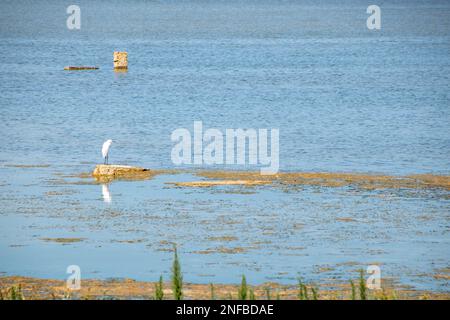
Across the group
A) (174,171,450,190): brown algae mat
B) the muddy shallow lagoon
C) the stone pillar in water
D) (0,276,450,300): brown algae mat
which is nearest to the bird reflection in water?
the muddy shallow lagoon

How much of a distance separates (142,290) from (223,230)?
5614 mm

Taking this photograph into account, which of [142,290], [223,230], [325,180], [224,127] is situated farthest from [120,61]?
[142,290]

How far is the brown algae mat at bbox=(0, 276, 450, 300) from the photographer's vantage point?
1972cm

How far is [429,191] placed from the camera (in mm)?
31344

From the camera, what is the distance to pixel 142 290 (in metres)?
20.6

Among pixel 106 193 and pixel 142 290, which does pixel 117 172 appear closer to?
pixel 106 193

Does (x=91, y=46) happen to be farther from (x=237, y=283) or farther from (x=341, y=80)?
(x=237, y=283)

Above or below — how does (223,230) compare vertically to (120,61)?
below

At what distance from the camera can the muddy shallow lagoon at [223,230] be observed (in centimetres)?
2233

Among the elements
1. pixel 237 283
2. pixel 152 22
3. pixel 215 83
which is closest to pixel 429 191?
pixel 237 283

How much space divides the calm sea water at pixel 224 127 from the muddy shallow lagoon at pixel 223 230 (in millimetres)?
70

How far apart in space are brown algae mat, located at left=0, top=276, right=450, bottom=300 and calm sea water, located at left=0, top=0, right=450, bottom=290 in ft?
2.36

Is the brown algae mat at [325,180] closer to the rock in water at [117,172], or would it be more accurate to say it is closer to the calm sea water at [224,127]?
the calm sea water at [224,127]

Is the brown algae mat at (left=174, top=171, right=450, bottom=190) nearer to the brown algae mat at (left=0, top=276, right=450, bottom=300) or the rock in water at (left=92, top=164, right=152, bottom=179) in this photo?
the rock in water at (left=92, top=164, right=152, bottom=179)
